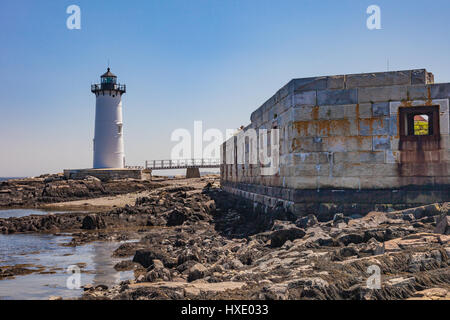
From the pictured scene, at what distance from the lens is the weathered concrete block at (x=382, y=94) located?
1004 cm

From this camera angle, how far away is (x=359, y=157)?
1022cm

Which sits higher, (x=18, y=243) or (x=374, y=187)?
(x=374, y=187)

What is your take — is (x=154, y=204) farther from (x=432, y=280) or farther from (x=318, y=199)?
(x=432, y=280)

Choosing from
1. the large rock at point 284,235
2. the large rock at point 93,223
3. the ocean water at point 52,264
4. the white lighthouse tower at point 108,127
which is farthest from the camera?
the white lighthouse tower at point 108,127

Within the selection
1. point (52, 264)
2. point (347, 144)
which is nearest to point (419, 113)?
point (347, 144)

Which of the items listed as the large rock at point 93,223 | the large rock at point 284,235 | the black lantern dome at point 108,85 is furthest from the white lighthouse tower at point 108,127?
the large rock at point 284,235

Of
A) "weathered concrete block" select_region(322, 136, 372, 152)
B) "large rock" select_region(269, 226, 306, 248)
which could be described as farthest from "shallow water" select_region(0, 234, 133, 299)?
"weathered concrete block" select_region(322, 136, 372, 152)

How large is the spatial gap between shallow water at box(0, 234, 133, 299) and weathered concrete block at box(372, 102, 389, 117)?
6.21 metres

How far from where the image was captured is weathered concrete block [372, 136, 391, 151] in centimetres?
1011

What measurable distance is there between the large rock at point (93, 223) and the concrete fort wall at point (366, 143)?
28.3 ft

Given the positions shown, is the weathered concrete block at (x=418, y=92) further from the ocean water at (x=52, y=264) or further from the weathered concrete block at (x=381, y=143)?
the ocean water at (x=52, y=264)
